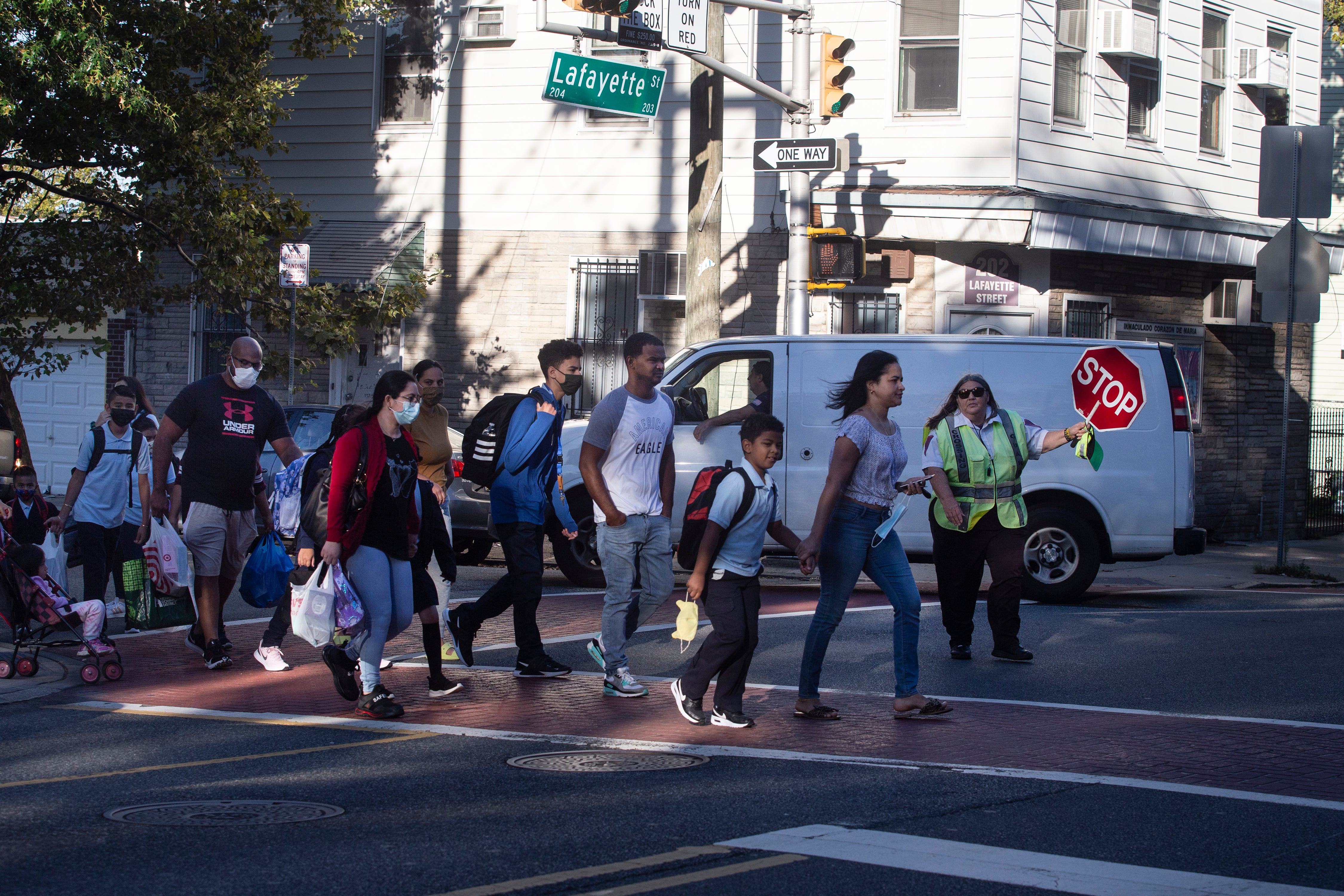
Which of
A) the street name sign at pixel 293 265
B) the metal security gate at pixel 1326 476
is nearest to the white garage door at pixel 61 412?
the street name sign at pixel 293 265

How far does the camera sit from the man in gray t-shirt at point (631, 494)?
7805 mm

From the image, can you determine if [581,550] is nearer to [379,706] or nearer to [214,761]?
[379,706]

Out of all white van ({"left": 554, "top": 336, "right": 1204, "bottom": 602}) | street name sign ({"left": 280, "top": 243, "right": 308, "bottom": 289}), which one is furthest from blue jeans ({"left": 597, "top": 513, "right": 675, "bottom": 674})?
street name sign ({"left": 280, "top": 243, "right": 308, "bottom": 289})

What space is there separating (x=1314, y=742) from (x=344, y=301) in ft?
50.5

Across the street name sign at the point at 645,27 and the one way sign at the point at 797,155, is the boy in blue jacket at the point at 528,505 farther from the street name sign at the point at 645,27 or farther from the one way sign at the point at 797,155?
the one way sign at the point at 797,155

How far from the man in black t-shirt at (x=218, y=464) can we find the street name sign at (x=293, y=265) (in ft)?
21.3

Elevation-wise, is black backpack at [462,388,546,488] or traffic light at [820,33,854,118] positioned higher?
traffic light at [820,33,854,118]

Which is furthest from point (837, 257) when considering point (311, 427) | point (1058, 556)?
point (311, 427)

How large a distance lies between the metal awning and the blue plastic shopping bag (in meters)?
11.9

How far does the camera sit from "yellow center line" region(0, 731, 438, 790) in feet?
19.5

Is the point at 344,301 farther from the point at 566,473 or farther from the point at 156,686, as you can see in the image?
the point at 156,686

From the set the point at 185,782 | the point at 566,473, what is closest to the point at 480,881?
the point at 185,782

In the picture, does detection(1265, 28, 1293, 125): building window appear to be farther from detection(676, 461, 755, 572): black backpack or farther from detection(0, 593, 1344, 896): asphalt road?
detection(676, 461, 755, 572): black backpack

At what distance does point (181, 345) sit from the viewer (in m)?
21.3
